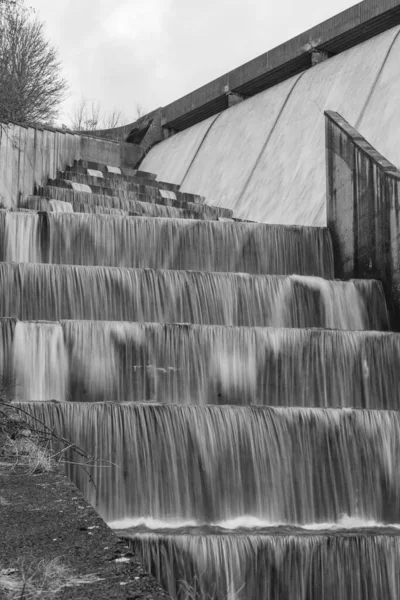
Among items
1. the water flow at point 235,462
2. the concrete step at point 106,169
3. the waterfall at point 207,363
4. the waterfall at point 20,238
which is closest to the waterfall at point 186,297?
the waterfall at point 207,363

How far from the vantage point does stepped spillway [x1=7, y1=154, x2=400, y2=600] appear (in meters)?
6.09

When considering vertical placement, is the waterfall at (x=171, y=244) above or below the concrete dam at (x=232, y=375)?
above

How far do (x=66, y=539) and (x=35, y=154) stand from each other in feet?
52.2

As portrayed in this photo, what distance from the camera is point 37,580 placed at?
2.88 metres

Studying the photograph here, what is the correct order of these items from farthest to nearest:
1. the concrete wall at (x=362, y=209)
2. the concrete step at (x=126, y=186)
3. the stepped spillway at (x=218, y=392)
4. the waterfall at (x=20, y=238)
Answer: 1. the concrete step at (x=126, y=186)
2. the waterfall at (x=20, y=238)
3. the concrete wall at (x=362, y=209)
4. the stepped spillway at (x=218, y=392)

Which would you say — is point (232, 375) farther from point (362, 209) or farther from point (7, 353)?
point (362, 209)

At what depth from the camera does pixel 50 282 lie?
934 cm

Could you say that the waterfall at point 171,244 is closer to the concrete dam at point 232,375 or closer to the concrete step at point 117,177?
the concrete dam at point 232,375

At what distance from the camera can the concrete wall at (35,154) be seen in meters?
15.9

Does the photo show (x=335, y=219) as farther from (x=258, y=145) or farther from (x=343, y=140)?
(x=258, y=145)

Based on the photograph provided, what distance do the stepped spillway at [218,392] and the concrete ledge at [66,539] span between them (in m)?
1.49

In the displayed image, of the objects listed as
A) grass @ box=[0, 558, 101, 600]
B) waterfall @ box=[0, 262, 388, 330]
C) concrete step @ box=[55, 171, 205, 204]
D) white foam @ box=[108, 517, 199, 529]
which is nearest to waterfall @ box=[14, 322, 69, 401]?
waterfall @ box=[0, 262, 388, 330]

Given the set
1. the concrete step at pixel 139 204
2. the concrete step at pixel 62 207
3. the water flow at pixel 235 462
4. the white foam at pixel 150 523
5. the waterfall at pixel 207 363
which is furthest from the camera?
the concrete step at pixel 139 204

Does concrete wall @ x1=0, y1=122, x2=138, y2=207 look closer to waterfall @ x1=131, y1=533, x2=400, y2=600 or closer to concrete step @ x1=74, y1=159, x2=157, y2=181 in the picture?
concrete step @ x1=74, y1=159, x2=157, y2=181
